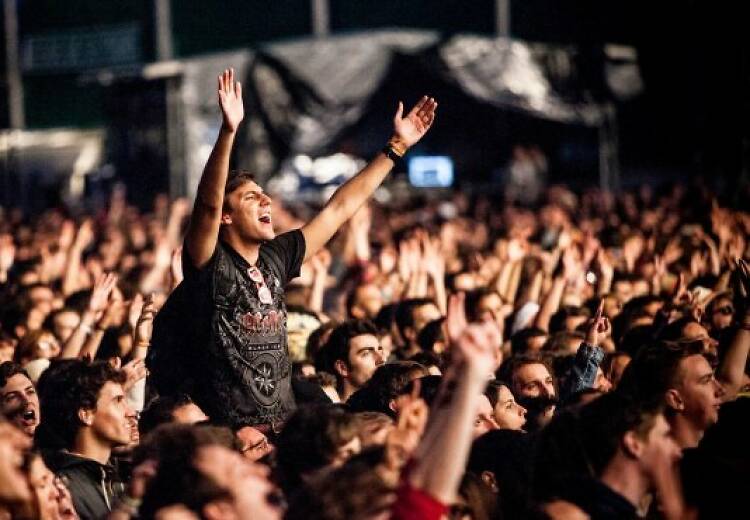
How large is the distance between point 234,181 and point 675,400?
2.11 meters

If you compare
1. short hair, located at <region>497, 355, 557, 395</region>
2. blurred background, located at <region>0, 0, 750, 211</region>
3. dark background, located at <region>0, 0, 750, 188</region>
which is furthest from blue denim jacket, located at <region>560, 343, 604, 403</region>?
blurred background, located at <region>0, 0, 750, 211</region>

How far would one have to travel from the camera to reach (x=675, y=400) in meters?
6.20

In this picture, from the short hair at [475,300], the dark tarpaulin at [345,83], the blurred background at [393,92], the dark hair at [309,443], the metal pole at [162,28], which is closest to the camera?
the dark hair at [309,443]

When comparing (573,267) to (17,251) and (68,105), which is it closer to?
(17,251)

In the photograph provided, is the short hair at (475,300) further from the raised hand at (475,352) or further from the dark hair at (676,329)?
the raised hand at (475,352)

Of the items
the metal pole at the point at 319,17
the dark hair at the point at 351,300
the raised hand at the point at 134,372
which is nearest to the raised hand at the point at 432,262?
the dark hair at the point at 351,300

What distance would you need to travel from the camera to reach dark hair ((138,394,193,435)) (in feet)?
20.8

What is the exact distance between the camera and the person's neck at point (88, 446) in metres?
6.84

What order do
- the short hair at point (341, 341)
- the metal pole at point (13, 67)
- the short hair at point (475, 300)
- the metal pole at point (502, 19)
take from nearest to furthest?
the short hair at point (341, 341) → the short hair at point (475, 300) → the metal pole at point (502, 19) → the metal pole at point (13, 67)

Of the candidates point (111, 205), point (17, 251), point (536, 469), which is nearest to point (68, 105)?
point (111, 205)

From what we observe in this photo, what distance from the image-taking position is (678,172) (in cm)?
2552

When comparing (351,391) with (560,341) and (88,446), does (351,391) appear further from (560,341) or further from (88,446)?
(88,446)

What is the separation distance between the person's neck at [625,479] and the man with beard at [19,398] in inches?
107

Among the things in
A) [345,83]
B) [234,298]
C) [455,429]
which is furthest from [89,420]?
[345,83]
